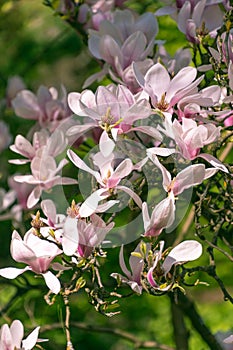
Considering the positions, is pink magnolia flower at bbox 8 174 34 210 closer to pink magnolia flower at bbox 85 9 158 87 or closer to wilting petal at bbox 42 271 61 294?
pink magnolia flower at bbox 85 9 158 87

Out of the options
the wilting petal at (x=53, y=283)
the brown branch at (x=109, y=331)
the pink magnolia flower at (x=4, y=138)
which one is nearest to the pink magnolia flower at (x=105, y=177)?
the wilting petal at (x=53, y=283)

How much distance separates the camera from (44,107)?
1.43 meters

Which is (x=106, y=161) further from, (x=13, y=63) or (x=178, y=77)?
(x=13, y=63)

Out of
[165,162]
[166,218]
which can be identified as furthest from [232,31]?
[166,218]

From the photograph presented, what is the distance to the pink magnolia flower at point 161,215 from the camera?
3.29ft

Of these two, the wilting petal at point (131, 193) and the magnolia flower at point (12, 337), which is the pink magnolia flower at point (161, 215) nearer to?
the wilting petal at point (131, 193)

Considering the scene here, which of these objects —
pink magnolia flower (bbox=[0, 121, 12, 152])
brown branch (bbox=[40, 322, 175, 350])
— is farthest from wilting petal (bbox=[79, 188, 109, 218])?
pink magnolia flower (bbox=[0, 121, 12, 152])

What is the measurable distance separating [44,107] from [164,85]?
1.32 feet

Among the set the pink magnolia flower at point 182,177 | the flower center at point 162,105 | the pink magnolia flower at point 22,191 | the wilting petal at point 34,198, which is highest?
the flower center at point 162,105

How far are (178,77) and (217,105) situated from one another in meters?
0.11

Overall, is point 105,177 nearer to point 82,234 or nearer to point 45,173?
point 82,234

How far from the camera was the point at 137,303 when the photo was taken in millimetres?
1979

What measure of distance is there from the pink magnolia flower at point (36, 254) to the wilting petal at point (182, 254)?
0.47 ft

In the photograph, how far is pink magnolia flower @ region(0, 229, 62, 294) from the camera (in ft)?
3.45
